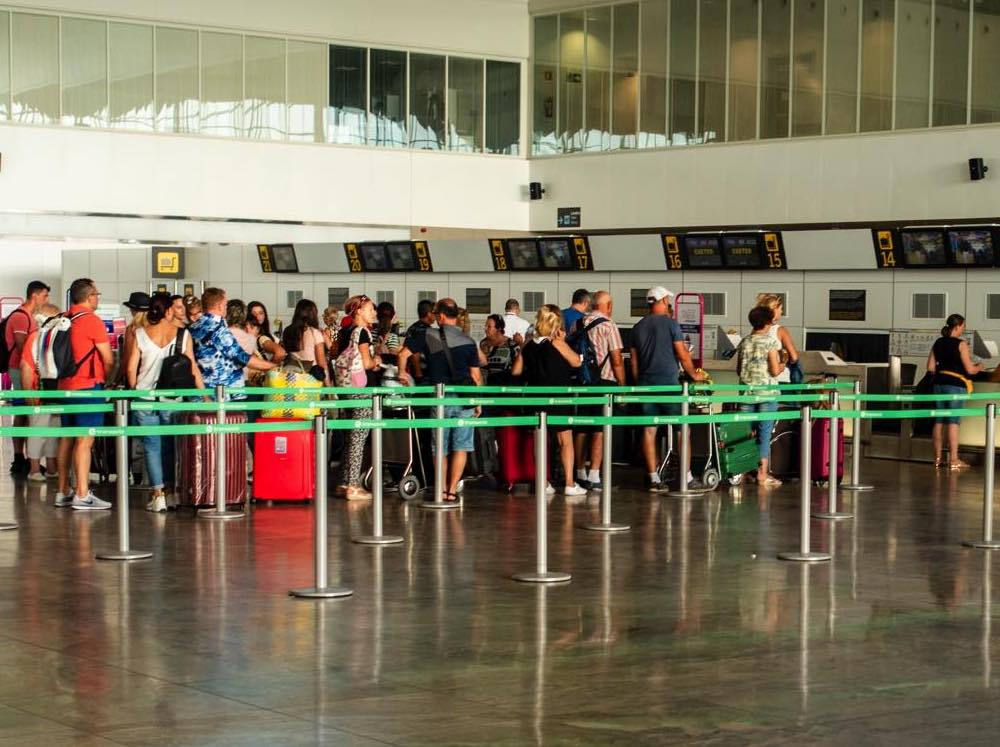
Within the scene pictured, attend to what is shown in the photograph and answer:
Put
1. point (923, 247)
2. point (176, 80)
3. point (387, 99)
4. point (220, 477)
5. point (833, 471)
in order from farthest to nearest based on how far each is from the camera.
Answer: point (387, 99) < point (176, 80) < point (923, 247) < point (220, 477) < point (833, 471)

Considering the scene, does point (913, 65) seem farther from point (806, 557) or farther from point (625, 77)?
point (806, 557)

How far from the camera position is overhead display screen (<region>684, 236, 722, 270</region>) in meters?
23.5

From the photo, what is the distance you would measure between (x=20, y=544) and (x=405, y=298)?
56.4 feet

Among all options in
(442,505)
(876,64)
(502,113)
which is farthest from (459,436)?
(502,113)

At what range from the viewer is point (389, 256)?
28.7 m

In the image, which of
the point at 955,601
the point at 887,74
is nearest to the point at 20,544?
the point at 955,601

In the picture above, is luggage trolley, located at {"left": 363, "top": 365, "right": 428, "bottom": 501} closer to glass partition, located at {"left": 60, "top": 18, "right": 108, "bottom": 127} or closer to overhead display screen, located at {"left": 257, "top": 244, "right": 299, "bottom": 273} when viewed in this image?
overhead display screen, located at {"left": 257, "top": 244, "right": 299, "bottom": 273}

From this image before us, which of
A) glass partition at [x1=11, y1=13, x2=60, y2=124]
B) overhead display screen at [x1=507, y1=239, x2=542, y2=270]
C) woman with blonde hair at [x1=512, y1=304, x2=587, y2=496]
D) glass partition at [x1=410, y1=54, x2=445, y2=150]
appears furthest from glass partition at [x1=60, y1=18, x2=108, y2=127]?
woman with blonde hair at [x1=512, y1=304, x2=587, y2=496]

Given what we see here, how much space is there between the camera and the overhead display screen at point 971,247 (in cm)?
2066

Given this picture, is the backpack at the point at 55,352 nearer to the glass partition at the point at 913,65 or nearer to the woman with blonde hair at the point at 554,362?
the woman with blonde hair at the point at 554,362

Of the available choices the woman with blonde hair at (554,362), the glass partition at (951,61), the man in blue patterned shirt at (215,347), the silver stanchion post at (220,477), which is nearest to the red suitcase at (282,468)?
the man in blue patterned shirt at (215,347)

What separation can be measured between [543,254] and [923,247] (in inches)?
264

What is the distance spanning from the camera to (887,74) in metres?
29.5

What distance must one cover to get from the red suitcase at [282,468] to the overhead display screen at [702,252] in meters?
10.3
